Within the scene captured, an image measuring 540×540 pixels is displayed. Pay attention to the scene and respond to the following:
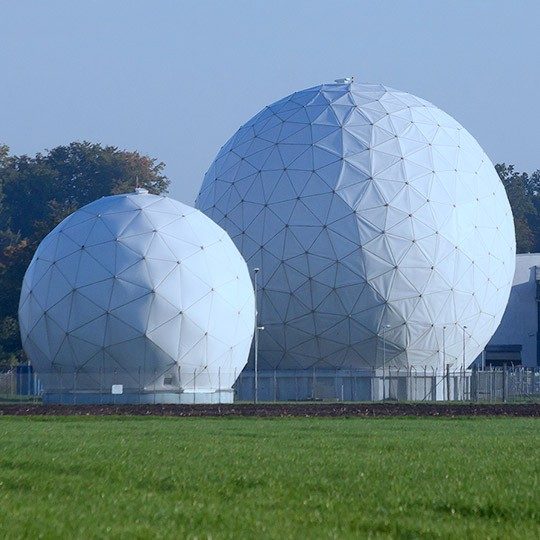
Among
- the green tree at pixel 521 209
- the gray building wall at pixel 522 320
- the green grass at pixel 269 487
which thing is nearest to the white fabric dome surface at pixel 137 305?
the green grass at pixel 269 487

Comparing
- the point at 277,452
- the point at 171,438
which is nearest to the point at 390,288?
the point at 171,438

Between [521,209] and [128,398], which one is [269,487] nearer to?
[128,398]

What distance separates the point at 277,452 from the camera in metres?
20.1

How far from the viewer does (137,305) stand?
2069 inches

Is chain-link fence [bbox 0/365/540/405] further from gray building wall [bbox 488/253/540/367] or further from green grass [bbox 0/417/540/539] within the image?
green grass [bbox 0/417/540/539]

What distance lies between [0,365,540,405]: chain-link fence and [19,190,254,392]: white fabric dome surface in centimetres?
9

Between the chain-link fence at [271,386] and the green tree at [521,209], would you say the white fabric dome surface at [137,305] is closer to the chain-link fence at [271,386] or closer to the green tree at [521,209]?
the chain-link fence at [271,386]

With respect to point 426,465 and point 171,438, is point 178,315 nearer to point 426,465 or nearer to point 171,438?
point 171,438

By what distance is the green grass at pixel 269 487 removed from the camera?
437 inches

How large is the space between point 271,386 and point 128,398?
433 inches

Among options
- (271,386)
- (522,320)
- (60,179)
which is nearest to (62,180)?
(60,179)

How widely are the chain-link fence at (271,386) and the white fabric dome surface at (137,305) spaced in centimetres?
9

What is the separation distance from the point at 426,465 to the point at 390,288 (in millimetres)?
44903

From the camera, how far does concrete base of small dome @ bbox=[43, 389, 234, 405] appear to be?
53.2 metres
